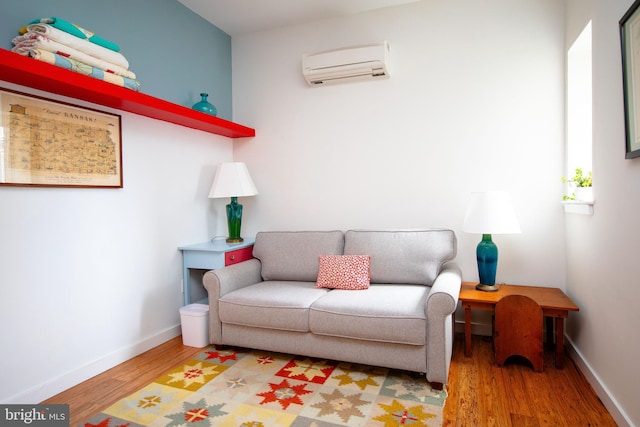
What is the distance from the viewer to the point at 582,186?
8.15ft

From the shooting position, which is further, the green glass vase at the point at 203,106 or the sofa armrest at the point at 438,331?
the green glass vase at the point at 203,106

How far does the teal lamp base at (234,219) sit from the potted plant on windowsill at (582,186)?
2594 mm

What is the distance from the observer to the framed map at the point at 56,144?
80.5 inches

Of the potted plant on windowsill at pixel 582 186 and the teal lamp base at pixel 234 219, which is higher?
the potted plant on windowsill at pixel 582 186

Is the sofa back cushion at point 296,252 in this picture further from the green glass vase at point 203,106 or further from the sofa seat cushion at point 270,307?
the green glass vase at point 203,106

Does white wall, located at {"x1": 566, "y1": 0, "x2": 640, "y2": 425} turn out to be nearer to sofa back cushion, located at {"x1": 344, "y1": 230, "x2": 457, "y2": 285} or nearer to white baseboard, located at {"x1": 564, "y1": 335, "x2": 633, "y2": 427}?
white baseboard, located at {"x1": 564, "y1": 335, "x2": 633, "y2": 427}

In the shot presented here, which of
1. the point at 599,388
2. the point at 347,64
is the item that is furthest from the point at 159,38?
the point at 599,388

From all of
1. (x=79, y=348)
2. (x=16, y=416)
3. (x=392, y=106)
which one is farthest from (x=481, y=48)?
(x=16, y=416)

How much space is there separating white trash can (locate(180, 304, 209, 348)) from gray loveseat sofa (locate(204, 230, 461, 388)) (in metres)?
0.13

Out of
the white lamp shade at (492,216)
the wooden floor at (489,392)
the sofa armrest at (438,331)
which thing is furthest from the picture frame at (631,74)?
the wooden floor at (489,392)

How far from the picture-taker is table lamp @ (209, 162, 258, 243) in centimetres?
334

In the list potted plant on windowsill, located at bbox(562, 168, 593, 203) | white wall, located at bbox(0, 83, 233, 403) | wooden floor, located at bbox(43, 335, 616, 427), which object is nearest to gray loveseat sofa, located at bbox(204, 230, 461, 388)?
wooden floor, located at bbox(43, 335, 616, 427)

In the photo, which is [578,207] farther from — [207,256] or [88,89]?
[88,89]

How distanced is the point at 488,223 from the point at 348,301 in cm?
110
